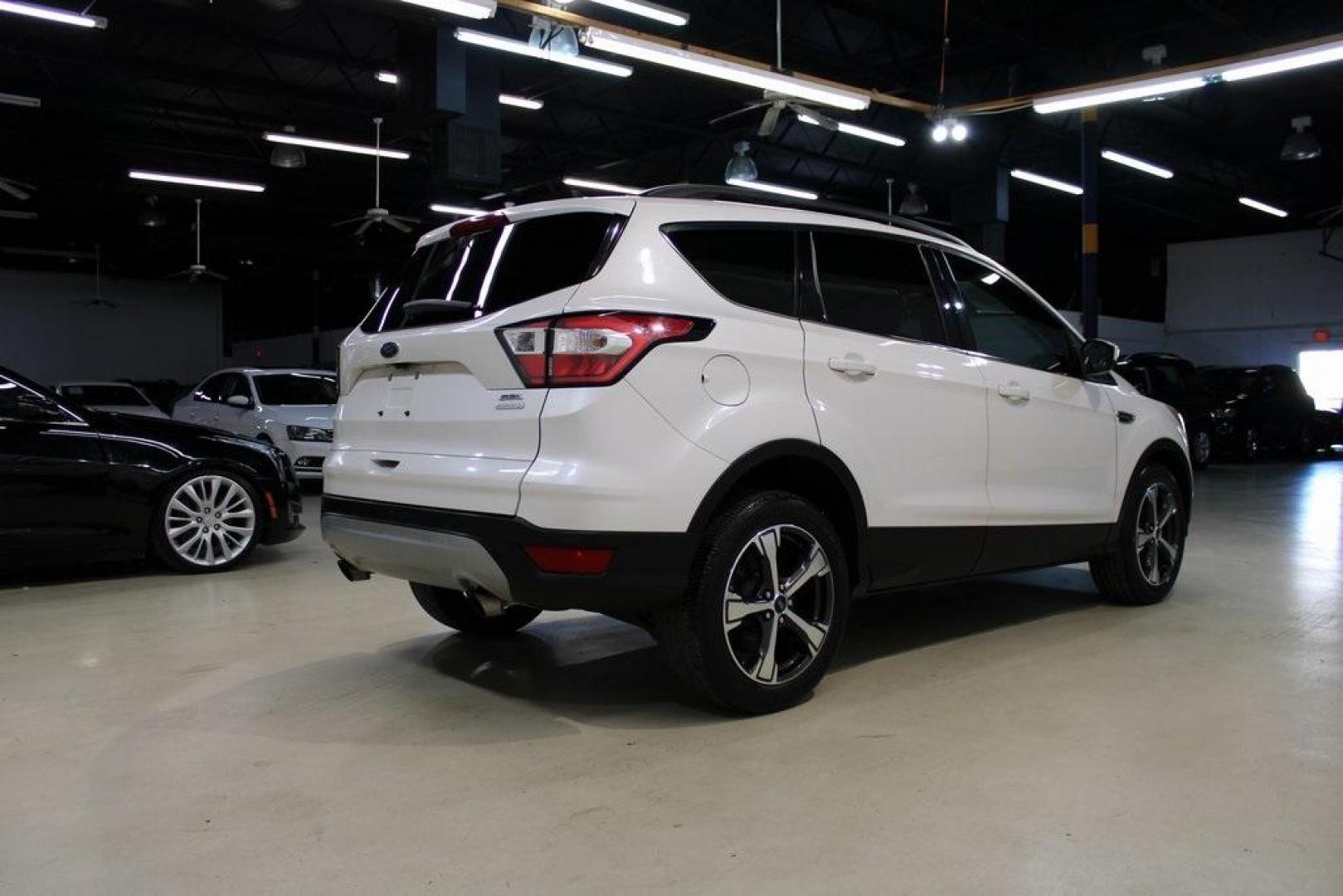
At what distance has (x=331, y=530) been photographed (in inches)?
134

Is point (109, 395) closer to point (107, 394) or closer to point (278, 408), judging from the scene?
point (107, 394)

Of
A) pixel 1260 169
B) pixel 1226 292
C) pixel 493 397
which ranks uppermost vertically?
pixel 1260 169

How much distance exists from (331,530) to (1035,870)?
2390 millimetres

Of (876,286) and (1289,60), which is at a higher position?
(1289,60)

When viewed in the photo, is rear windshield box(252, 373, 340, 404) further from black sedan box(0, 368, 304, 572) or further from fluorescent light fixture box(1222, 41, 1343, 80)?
fluorescent light fixture box(1222, 41, 1343, 80)

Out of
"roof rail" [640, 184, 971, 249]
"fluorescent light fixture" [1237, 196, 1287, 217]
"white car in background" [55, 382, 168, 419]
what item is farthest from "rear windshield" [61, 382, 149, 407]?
"fluorescent light fixture" [1237, 196, 1287, 217]

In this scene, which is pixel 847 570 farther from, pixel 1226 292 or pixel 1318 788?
pixel 1226 292

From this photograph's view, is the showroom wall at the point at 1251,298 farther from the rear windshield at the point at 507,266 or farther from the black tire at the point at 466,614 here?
the rear windshield at the point at 507,266

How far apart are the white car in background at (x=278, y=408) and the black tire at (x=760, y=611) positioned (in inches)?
303

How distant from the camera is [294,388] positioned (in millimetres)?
10961

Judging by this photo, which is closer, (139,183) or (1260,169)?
(139,183)

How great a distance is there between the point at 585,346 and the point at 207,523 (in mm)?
4042

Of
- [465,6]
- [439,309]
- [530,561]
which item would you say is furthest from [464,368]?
[465,6]

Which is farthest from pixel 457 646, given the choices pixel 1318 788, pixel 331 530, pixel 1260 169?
pixel 1260 169
